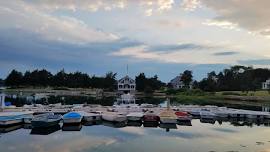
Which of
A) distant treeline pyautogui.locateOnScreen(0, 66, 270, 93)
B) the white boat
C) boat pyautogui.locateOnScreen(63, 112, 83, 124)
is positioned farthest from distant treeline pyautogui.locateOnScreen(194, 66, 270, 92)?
boat pyautogui.locateOnScreen(63, 112, 83, 124)

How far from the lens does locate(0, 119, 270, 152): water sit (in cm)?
2767

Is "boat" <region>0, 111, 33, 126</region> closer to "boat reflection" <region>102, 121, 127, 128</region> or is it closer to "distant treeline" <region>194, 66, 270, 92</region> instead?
"boat reflection" <region>102, 121, 127, 128</region>

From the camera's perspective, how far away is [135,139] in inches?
1253

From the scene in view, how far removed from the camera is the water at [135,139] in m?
27.7

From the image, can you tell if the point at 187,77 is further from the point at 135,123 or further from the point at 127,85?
the point at 135,123

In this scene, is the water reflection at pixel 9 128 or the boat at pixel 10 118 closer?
the water reflection at pixel 9 128

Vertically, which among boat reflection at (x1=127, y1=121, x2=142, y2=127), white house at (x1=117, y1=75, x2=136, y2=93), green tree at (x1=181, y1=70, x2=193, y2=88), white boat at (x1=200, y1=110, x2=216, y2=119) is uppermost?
green tree at (x1=181, y1=70, x2=193, y2=88)

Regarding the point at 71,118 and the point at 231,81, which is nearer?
the point at 71,118

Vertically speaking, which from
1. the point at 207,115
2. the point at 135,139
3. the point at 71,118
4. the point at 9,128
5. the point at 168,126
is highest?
the point at 71,118

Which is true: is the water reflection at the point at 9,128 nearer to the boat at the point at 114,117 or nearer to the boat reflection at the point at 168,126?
the boat at the point at 114,117

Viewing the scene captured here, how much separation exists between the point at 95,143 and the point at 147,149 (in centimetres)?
469

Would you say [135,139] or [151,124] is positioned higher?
[151,124]

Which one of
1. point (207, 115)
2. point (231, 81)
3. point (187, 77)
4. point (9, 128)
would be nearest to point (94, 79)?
point (187, 77)

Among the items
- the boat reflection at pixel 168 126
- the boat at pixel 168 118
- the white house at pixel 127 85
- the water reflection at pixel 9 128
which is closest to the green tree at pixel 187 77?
the white house at pixel 127 85
